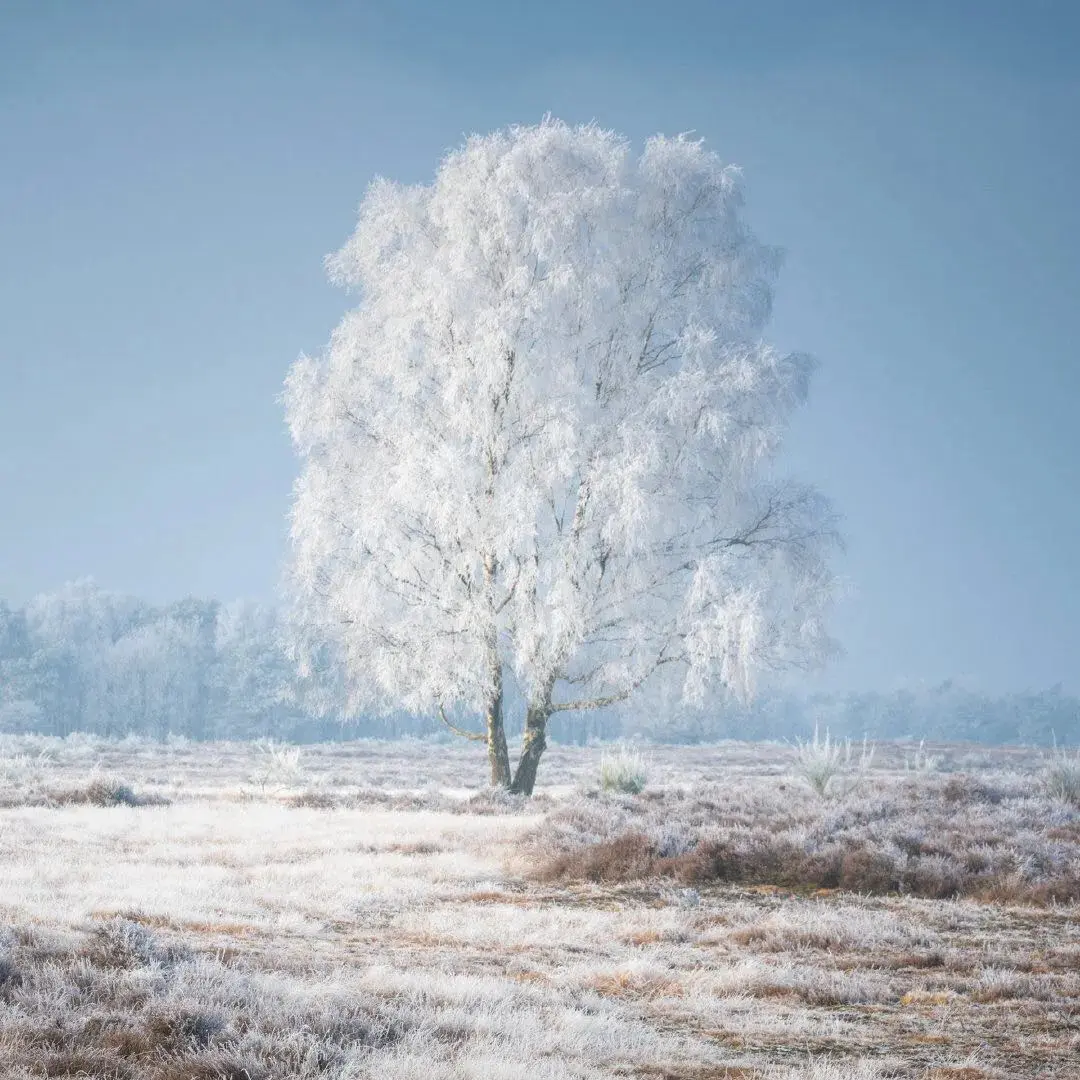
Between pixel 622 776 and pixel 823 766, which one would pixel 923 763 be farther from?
pixel 622 776

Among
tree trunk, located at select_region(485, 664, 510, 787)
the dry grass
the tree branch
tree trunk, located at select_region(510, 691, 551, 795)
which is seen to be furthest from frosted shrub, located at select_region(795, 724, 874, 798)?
the tree branch

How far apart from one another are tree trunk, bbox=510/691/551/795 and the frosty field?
1901 mm

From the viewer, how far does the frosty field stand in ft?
15.0

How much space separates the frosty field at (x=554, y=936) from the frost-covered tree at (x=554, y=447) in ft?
8.70

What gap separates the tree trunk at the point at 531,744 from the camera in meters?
18.0

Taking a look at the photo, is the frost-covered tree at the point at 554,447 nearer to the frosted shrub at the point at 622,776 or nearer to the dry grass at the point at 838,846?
the frosted shrub at the point at 622,776

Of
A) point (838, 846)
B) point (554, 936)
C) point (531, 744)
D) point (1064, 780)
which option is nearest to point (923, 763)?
point (1064, 780)

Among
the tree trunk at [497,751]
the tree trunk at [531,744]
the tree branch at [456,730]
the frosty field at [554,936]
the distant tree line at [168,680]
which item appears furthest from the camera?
the distant tree line at [168,680]

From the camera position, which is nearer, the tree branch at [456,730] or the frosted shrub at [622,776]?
the tree branch at [456,730]

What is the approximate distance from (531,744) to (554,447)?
5.84 meters

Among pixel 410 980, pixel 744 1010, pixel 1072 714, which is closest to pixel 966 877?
pixel 744 1010

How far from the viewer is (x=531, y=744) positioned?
18.6 metres

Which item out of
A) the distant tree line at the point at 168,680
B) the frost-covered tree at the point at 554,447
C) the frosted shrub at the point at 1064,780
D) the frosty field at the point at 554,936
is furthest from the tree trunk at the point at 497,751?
the distant tree line at the point at 168,680

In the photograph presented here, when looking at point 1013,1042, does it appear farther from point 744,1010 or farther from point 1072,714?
point 1072,714
